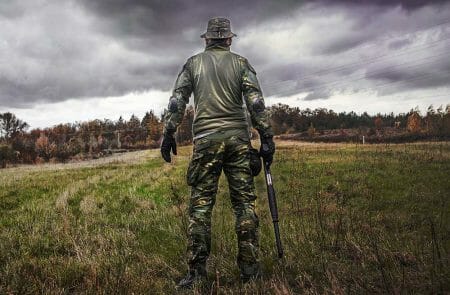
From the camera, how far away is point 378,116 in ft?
413

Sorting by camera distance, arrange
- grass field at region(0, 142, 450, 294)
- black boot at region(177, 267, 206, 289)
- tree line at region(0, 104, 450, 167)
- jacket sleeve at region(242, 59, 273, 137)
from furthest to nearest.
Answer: tree line at region(0, 104, 450, 167), jacket sleeve at region(242, 59, 273, 137), black boot at region(177, 267, 206, 289), grass field at region(0, 142, 450, 294)

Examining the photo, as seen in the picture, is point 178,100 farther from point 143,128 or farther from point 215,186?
point 143,128

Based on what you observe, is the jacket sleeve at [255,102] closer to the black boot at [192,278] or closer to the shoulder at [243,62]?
the shoulder at [243,62]

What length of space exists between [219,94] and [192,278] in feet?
6.27

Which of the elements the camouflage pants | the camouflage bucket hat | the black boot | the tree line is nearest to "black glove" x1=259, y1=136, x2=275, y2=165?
the camouflage pants

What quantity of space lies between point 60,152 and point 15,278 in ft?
139

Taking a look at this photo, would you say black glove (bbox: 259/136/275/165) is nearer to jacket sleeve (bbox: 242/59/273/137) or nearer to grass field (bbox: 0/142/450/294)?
jacket sleeve (bbox: 242/59/273/137)

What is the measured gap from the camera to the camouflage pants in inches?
170

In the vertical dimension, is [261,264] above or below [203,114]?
below

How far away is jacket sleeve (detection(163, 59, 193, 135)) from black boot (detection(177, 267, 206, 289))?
58.7 inches

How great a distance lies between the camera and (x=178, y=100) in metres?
4.59

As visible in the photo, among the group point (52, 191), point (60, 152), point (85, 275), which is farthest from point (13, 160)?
point (85, 275)

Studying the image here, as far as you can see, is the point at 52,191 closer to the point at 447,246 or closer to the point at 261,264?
the point at 261,264

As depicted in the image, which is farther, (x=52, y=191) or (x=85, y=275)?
(x=52, y=191)
